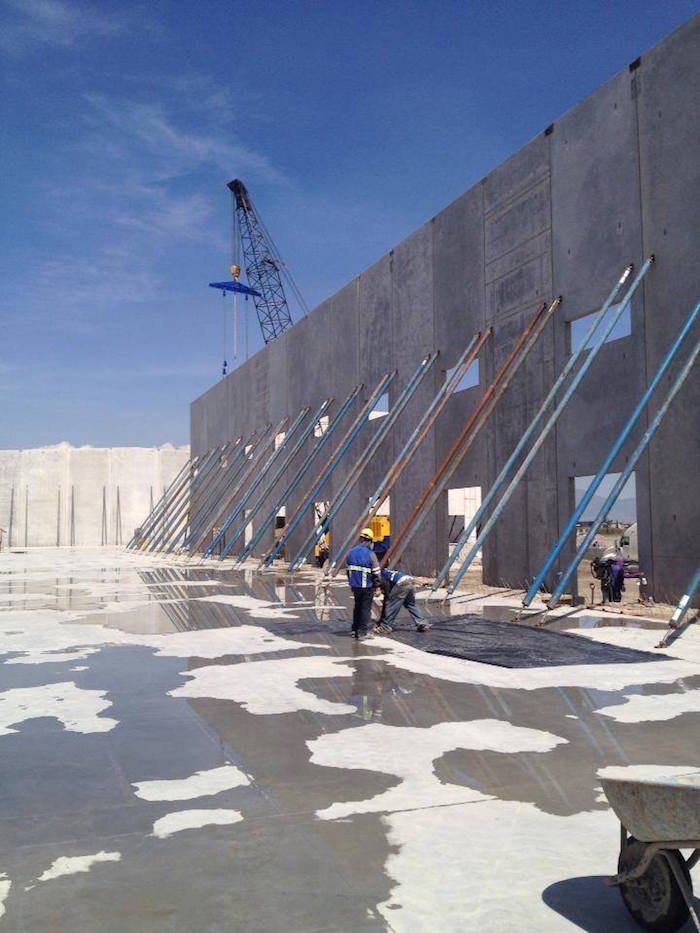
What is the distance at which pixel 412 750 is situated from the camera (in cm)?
546

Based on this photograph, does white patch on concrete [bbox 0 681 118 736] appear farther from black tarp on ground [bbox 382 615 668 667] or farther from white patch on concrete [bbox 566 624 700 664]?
white patch on concrete [bbox 566 624 700 664]

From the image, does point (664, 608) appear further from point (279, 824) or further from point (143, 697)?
point (279, 824)

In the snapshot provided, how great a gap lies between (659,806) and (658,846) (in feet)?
0.59

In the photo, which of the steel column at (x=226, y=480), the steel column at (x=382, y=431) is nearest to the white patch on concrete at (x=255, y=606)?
the steel column at (x=382, y=431)

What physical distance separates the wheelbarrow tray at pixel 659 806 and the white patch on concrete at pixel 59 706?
4157 mm

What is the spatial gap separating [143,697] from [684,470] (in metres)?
9.31

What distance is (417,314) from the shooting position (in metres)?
22.0

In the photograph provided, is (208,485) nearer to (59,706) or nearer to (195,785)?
(59,706)

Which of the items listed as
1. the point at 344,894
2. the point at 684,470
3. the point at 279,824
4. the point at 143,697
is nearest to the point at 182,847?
the point at 279,824

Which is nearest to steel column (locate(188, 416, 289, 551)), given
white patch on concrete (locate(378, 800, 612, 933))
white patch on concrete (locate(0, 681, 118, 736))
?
white patch on concrete (locate(0, 681, 118, 736))

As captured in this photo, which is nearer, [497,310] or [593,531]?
[593,531]

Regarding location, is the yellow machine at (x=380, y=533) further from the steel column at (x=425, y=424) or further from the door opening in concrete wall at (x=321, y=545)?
the door opening in concrete wall at (x=321, y=545)

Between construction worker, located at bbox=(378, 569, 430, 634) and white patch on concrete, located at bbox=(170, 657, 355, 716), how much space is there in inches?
88.3

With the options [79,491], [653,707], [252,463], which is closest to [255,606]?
[653,707]
